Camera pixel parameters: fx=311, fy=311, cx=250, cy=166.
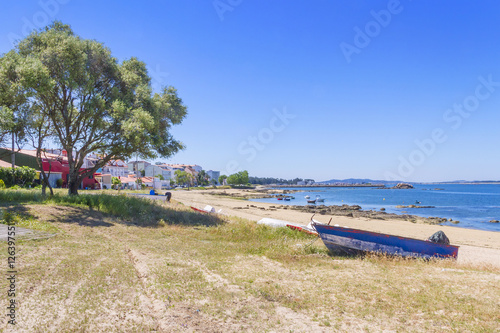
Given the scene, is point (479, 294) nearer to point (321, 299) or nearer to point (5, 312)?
point (321, 299)

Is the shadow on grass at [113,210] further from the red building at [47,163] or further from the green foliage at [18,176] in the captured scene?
the red building at [47,163]

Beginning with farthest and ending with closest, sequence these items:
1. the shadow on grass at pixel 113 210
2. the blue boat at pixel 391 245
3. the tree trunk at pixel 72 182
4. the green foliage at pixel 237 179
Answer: the green foliage at pixel 237 179, the tree trunk at pixel 72 182, the shadow on grass at pixel 113 210, the blue boat at pixel 391 245

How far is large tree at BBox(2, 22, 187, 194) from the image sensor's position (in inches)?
672

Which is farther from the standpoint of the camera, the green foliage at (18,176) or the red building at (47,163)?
the red building at (47,163)

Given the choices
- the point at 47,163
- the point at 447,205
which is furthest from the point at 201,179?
the point at 47,163

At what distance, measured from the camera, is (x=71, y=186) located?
20484 mm

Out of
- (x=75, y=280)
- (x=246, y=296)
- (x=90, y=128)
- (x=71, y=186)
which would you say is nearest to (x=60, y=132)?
Answer: (x=90, y=128)

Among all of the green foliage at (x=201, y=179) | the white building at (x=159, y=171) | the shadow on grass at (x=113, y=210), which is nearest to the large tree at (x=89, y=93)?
the shadow on grass at (x=113, y=210)

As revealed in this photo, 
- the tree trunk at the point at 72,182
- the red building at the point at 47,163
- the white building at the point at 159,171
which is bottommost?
the tree trunk at the point at 72,182

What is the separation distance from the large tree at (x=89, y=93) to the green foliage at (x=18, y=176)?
43.6 feet

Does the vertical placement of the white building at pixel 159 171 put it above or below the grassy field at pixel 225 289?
above

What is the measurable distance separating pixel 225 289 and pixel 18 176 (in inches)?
1345

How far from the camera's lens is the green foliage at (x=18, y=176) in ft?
99.1

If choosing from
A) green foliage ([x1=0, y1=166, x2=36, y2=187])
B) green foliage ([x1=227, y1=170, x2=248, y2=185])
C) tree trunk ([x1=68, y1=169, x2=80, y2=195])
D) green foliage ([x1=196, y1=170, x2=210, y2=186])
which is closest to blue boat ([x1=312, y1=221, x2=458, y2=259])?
tree trunk ([x1=68, y1=169, x2=80, y2=195])
